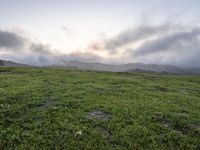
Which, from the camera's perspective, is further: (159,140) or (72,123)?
(72,123)

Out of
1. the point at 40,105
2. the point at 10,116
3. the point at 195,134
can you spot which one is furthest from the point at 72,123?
the point at 195,134

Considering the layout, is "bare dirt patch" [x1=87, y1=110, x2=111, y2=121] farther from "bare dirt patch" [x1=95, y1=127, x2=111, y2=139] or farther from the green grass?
"bare dirt patch" [x1=95, y1=127, x2=111, y2=139]

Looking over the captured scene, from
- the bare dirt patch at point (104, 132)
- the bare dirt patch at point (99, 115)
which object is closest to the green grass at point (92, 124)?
the bare dirt patch at point (104, 132)

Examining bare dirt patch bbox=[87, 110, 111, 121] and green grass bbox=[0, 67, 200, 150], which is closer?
green grass bbox=[0, 67, 200, 150]

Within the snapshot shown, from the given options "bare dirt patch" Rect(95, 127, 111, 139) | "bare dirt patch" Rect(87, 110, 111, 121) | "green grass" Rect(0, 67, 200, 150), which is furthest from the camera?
"bare dirt patch" Rect(87, 110, 111, 121)

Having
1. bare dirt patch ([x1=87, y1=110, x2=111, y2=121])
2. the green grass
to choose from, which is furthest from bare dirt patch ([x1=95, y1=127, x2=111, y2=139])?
bare dirt patch ([x1=87, y1=110, x2=111, y2=121])

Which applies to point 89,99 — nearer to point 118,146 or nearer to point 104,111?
point 104,111

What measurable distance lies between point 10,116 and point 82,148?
8.16 metres

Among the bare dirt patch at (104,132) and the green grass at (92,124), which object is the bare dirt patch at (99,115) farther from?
the bare dirt patch at (104,132)

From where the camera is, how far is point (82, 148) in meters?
17.4

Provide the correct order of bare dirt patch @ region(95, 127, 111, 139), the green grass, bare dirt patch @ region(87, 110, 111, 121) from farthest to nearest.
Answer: bare dirt patch @ region(87, 110, 111, 121), bare dirt patch @ region(95, 127, 111, 139), the green grass

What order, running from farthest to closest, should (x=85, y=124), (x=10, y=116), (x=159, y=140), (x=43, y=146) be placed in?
(x=10, y=116) → (x=85, y=124) → (x=159, y=140) → (x=43, y=146)

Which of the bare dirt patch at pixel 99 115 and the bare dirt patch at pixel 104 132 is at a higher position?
the bare dirt patch at pixel 99 115

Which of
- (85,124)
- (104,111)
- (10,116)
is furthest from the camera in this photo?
(104,111)
